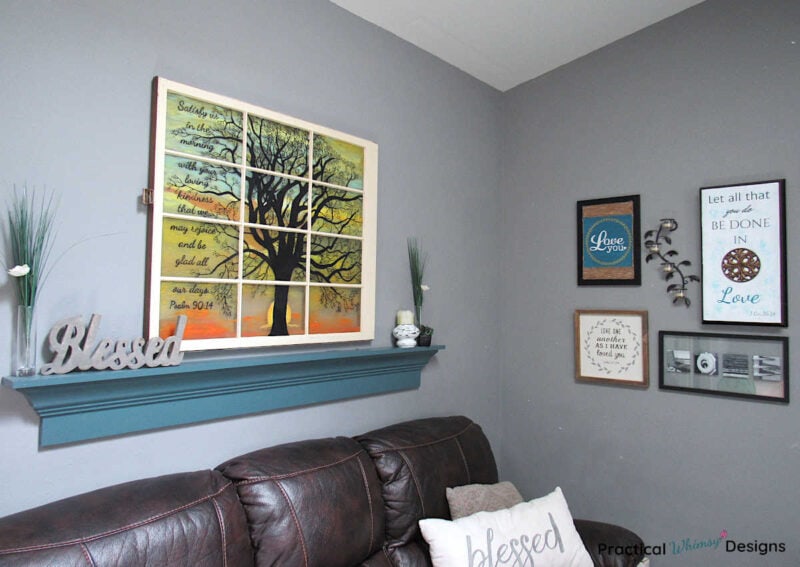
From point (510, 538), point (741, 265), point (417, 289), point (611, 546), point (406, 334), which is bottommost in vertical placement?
point (611, 546)

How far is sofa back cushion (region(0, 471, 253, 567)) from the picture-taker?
3.44 feet

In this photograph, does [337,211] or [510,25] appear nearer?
[337,211]

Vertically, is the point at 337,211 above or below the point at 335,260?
above

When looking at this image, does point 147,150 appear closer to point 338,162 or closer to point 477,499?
point 338,162

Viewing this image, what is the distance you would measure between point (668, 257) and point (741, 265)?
28 centimetres

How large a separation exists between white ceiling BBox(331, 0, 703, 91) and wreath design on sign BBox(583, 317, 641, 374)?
133 cm

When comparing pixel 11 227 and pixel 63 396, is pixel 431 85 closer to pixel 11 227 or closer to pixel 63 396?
pixel 11 227

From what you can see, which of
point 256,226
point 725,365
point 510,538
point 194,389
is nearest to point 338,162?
point 256,226

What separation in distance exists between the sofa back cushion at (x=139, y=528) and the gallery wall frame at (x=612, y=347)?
1.75 m

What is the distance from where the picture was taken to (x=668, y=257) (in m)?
2.26

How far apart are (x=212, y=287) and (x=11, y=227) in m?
0.51

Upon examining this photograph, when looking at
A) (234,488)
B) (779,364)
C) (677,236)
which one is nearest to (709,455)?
(779,364)

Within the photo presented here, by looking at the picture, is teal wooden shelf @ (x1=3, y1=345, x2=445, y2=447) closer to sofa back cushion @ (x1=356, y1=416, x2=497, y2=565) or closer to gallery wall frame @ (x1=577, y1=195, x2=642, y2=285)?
sofa back cushion @ (x1=356, y1=416, x2=497, y2=565)

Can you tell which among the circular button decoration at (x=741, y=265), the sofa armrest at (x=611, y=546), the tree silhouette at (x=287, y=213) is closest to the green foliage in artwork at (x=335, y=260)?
the tree silhouette at (x=287, y=213)
